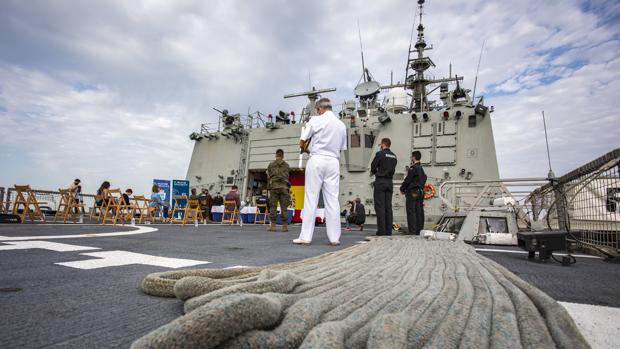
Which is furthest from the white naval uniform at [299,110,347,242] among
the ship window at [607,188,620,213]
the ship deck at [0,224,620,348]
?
the ship window at [607,188,620,213]

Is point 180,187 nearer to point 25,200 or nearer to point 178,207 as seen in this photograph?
point 178,207

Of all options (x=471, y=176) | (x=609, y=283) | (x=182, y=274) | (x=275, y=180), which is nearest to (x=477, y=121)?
(x=471, y=176)

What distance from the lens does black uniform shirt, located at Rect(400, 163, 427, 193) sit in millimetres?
6395

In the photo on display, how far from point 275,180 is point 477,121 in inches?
436

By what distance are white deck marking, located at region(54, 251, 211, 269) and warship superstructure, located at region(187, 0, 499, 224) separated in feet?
30.7

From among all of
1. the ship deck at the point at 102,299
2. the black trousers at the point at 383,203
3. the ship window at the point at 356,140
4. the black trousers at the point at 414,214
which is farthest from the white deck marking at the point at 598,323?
the ship window at the point at 356,140

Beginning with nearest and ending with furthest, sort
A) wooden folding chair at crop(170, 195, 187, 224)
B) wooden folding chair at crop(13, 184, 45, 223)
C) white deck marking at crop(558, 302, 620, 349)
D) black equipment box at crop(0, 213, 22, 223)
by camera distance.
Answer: white deck marking at crop(558, 302, 620, 349) < black equipment box at crop(0, 213, 22, 223) < wooden folding chair at crop(13, 184, 45, 223) < wooden folding chair at crop(170, 195, 187, 224)

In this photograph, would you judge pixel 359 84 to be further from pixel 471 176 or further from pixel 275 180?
pixel 275 180

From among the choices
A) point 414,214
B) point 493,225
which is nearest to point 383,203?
point 414,214

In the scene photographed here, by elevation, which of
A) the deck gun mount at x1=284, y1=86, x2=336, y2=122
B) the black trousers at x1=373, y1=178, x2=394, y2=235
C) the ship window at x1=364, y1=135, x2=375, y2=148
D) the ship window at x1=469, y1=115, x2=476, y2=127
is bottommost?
the black trousers at x1=373, y1=178, x2=394, y2=235

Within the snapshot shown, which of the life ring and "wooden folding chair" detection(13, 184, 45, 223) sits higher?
the life ring

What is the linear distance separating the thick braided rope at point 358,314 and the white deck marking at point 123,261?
2.58 feet

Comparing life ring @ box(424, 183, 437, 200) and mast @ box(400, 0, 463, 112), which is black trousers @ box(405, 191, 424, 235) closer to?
life ring @ box(424, 183, 437, 200)

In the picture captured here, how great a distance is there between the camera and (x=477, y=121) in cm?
1416
